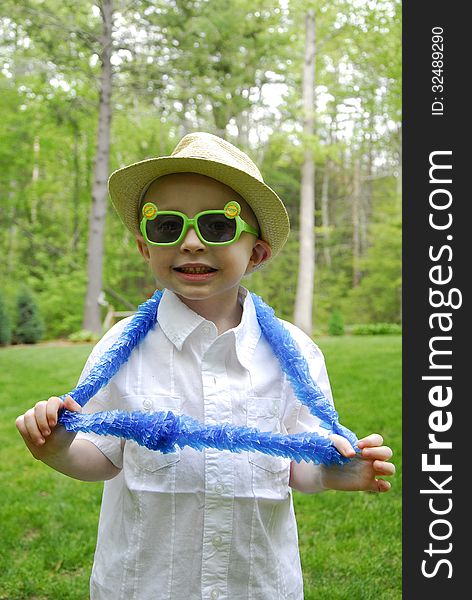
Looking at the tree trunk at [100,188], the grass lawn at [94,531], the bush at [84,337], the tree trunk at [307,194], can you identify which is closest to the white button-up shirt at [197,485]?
the grass lawn at [94,531]

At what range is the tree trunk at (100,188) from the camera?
13.2 metres

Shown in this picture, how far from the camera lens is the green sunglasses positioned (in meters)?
1.52

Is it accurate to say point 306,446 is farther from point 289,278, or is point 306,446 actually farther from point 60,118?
point 289,278

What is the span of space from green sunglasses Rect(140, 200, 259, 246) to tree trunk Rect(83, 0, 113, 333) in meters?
12.0

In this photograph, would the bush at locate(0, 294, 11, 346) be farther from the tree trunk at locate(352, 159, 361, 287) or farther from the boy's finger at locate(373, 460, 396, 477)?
the tree trunk at locate(352, 159, 361, 287)

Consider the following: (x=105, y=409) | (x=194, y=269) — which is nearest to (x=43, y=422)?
(x=105, y=409)

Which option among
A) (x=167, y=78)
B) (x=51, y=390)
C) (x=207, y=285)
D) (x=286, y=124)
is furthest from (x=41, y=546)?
(x=286, y=124)

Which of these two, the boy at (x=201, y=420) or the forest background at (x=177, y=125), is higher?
the forest background at (x=177, y=125)

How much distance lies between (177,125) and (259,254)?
58.0 feet

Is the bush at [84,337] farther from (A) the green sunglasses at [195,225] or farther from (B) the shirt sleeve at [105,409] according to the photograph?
(A) the green sunglasses at [195,225]

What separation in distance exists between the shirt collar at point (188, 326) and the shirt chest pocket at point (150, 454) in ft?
0.46

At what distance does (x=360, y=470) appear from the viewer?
1464mm

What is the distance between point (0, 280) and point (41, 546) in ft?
55.1

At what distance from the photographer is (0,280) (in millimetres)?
18891
